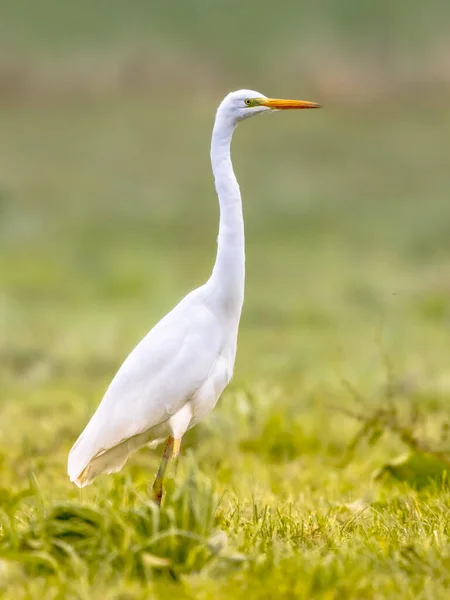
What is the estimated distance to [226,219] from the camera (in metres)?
4.93

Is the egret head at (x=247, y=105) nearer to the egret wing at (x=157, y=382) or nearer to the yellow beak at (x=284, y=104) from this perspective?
the yellow beak at (x=284, y=104)

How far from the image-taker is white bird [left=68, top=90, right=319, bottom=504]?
16.1ft

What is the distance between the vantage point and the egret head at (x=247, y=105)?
16.0 feet

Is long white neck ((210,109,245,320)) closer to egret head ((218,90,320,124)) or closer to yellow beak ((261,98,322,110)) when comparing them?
egret head ((218,90,320,124))

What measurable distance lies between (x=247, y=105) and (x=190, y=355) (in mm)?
1040

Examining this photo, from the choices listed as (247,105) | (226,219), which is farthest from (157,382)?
(247,105)

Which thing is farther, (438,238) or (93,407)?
(438,238)

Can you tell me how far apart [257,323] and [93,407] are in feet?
24.0

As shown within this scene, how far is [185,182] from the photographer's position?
35.6 meters

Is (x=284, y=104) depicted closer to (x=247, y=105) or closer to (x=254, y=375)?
(x=247, y=105)

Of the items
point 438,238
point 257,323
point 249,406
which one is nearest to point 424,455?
point 249,406

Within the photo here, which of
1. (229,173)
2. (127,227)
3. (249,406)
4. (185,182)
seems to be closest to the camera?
(229,173)

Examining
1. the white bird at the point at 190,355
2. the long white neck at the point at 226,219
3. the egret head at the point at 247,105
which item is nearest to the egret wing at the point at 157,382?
the white bird at the point at 190,355

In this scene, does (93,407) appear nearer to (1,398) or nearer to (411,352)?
(1,398)
